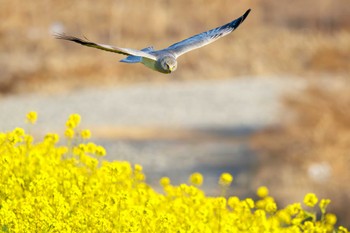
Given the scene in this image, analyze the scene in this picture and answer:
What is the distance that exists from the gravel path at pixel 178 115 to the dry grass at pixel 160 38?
0.97 meters

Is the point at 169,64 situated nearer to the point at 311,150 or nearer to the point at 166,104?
the point at 311,150

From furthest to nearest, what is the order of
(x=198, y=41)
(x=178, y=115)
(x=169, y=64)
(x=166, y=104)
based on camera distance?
(x=166, y=104)
(x=178, y=115)
(x=198, y=41)
(x=169, y=64)

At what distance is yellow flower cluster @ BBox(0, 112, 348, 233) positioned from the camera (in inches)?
Result: 194

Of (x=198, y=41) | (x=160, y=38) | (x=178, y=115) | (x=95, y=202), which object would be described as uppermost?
(x=160, y=38)

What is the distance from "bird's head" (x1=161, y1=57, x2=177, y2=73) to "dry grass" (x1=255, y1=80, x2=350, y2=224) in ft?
23.3

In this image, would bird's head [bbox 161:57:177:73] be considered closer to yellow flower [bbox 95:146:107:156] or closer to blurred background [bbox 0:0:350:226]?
yellow flower [bbox 95:146:107:156]

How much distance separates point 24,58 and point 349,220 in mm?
17189

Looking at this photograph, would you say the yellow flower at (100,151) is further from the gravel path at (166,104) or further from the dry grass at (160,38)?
the dry grass at (160,38)

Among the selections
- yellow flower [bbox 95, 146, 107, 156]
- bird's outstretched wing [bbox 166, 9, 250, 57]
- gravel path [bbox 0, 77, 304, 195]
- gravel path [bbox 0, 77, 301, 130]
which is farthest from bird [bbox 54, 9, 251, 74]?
gravel path [bbox 0, 77, 301, 130]

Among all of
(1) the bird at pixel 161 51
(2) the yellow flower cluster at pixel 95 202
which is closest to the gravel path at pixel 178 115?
(2) the yellow flower cluster at pixel 95 202

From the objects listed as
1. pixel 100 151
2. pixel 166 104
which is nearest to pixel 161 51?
pixel 100 151

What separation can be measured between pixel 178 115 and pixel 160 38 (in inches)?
211

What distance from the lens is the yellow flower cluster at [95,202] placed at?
194 inches

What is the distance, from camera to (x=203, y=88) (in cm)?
2642
